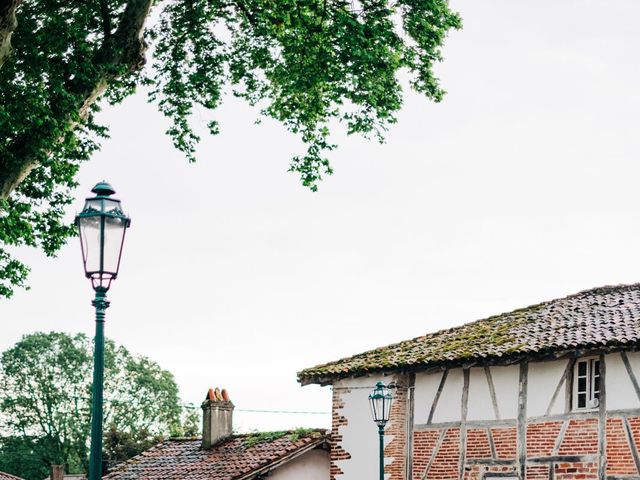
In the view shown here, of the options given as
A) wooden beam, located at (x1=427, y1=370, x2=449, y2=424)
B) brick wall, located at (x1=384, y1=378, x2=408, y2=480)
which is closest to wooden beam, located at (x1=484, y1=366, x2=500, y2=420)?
wooden beam, located at (x1=427, y1=370, x2=449, y2=424)

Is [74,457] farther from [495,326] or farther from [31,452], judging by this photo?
[495,326]

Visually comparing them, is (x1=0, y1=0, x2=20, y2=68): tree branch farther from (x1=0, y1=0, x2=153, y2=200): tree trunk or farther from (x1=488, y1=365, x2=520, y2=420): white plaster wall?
(x1=488, y1=365, x2=520, y2=420): white plaster wall

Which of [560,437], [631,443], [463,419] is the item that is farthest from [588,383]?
[463,419]

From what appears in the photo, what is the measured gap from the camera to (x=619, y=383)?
18.6 metres

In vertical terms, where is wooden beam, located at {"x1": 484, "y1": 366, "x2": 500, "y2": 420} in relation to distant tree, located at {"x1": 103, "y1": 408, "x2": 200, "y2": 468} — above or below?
above

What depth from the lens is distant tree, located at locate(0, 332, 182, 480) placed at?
200 ft

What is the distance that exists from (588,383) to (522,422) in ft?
5.01

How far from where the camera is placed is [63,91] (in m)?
17.6

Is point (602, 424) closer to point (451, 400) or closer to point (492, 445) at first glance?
point (492, 445)

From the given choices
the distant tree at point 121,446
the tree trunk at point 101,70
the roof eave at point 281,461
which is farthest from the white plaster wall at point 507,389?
the distant tree at point 121,446

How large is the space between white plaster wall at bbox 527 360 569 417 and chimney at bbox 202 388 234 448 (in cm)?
1209

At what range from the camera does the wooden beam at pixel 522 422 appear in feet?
65.0

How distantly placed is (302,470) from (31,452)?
38982 mm

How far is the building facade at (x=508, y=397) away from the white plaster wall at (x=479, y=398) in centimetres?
2
